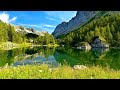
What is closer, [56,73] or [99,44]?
[56,73]

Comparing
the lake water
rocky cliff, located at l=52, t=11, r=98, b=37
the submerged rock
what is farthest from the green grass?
rocky cliff, located at l=52, t=11, r=98, b=37

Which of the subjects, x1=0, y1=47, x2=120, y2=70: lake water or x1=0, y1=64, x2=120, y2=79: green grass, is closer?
x1=0, y1=64, x2=120, y2=79: green grass

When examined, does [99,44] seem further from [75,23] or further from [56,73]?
[75,23]

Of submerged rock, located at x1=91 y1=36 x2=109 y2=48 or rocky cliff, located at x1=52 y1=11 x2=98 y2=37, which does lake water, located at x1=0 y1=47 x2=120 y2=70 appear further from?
rocky cliff, located at x1=52 y1=11 x2=98 y2=37

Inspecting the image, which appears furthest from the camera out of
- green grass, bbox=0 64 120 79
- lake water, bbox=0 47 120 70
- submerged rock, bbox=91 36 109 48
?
submerged rock, bbox=91 36 109 48

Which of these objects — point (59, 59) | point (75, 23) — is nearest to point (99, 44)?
point (59, 59)

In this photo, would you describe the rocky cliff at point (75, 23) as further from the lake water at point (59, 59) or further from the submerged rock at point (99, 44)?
the lake water at point (59, 59)

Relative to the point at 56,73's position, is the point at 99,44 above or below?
above

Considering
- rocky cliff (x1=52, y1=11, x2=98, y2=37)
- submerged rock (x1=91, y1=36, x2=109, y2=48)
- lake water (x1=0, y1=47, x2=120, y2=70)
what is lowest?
lake water (x1=0, y1=47, x2=120, y2=70)

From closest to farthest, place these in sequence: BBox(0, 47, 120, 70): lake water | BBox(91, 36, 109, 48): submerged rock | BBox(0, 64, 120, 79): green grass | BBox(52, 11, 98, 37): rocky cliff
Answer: BBox(0, 64, 120, 79): green grass → BBox(0, 47, 120, 70): lake water → BBox(91, 36, 109, 48): submerged rock → BBox(52, 11, 98, 37): rocky cliff

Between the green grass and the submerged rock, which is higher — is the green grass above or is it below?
below

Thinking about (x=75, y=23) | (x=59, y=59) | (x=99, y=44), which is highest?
(x=75, y=23)

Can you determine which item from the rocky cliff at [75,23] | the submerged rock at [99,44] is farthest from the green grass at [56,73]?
the rocky cliff at [75,23]
